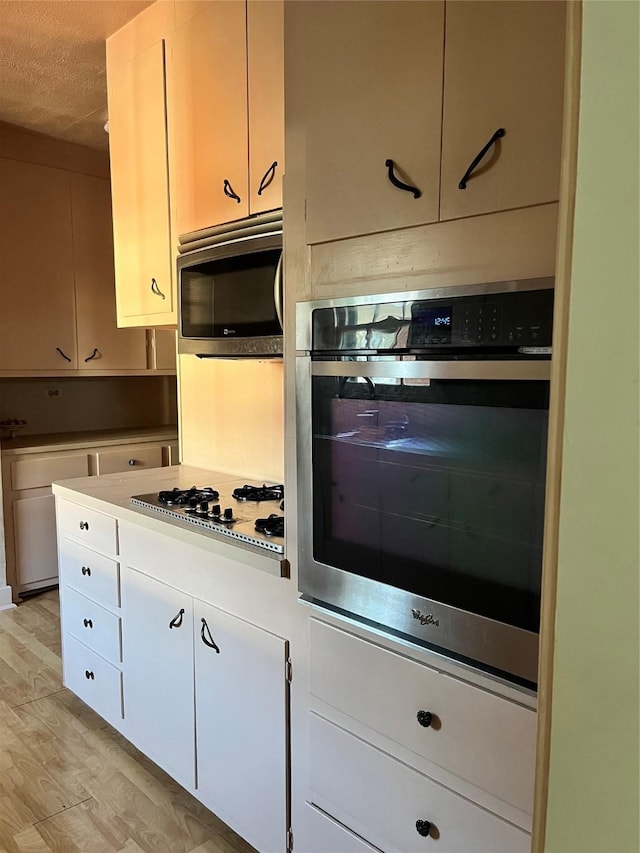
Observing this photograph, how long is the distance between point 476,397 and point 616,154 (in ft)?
2.18

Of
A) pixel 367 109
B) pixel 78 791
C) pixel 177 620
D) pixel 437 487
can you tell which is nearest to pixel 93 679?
pixel 78 791

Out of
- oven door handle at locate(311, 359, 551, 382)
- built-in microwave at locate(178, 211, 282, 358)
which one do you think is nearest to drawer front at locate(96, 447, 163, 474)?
built-in microwave at locate(178, 211, 282, 358)

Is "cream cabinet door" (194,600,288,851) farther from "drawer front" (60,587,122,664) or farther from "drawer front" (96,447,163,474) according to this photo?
"drawer front" (96,447,163,474)

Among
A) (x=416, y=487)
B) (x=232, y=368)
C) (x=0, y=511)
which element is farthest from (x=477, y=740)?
(x=0, y=511)

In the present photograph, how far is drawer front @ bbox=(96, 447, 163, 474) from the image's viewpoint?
3824 mm

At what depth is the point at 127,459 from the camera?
12.9 feet

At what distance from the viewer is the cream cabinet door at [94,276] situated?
150 inches

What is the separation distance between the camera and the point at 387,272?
119cm

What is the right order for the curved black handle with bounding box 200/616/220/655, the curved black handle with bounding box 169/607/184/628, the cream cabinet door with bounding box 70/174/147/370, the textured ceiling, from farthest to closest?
the cream cabinet door with bounding box 70/174/147/370
the textured ceiling
the curved black handle with bounding box 169/607/184/628
the curved black handle with bounding box 200/616/220/655

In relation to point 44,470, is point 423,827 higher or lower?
lower

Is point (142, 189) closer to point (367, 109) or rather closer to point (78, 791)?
point (367, 109)

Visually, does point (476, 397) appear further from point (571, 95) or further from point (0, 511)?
point (0, 511)

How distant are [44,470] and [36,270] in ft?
3.93

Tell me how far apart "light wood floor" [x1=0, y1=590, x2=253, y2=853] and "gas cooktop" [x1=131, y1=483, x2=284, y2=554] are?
37.2 inches
